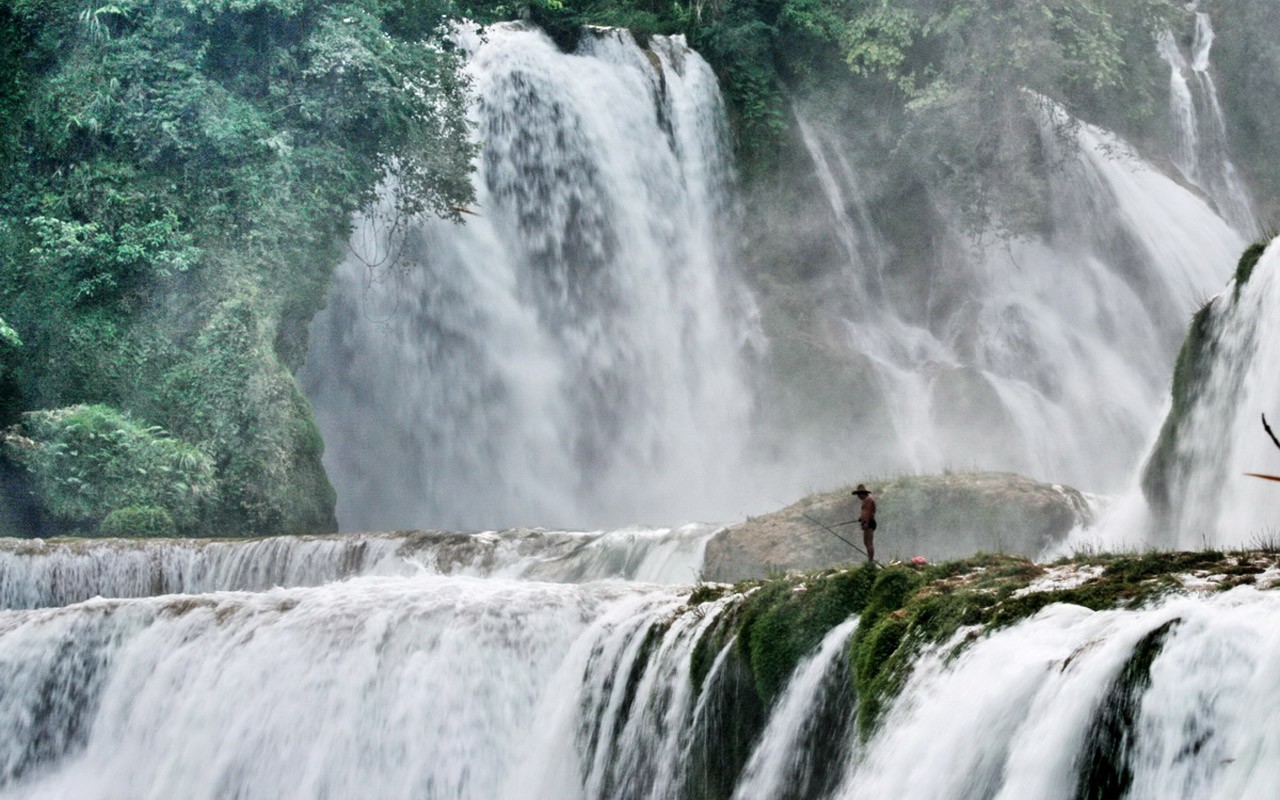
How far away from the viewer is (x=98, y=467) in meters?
18.8

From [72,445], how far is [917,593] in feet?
A: 48.1

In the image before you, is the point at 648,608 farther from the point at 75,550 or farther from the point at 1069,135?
the point at 1069,135

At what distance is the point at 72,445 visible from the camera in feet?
61.7

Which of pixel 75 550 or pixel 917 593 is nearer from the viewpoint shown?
pixel 917 593

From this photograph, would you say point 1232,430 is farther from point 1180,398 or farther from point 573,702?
point 573,702

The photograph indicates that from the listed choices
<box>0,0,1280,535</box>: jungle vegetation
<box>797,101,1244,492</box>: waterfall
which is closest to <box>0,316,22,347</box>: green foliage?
<box>0,0,1280,535</box>: jungle vegetation

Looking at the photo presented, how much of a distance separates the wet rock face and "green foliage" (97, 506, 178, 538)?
8497mm

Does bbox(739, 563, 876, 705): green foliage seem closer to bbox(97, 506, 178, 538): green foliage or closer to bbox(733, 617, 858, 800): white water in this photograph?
bbox(733, 617, 858, 800): white water

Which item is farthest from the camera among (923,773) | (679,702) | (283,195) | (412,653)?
(283,195)

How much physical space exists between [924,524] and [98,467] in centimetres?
1143

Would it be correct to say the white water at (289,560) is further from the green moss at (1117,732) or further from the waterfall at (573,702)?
the green moss at (1117,732)

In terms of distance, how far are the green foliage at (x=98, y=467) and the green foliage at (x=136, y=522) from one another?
0.43ft

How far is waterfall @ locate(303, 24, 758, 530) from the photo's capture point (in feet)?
81.5

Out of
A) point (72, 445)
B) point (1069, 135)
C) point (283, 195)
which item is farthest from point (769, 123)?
point (72, 445)
